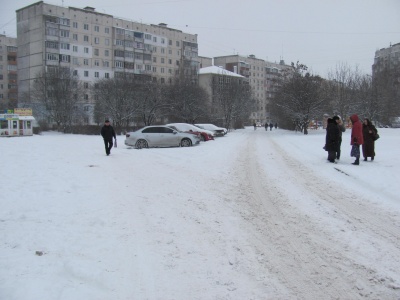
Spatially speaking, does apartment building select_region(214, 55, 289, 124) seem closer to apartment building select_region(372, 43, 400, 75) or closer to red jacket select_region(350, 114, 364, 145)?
apartment building select_region(372, 43, 400, 75)

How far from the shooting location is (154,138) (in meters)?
22.4

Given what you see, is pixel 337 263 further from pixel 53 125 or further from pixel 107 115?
pixel 53 125

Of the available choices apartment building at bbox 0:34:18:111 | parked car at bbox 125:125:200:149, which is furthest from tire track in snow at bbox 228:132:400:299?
apartment building at bbox 0:34:18:111

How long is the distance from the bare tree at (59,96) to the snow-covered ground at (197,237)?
41486 mm

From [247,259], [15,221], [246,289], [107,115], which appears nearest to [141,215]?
[15,221]

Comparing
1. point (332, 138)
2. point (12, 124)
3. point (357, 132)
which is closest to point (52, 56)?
point (12, 124)

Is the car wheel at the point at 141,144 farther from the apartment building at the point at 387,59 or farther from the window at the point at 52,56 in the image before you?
the apartment building at the point at 387,59

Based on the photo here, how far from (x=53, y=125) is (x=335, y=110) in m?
40.0

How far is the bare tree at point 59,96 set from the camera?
5009cm

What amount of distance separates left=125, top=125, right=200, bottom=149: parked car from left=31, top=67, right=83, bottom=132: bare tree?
100 feet

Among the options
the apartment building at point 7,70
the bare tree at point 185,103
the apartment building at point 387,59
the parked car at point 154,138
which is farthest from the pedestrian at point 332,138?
the apartment building at point 7,70

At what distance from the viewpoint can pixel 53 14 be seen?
224 ft

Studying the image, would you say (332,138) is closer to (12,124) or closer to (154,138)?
(154,138)

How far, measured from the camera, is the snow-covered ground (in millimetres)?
4222
